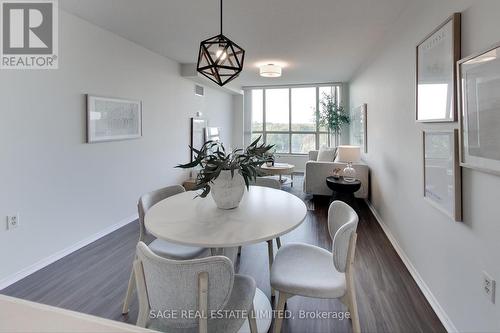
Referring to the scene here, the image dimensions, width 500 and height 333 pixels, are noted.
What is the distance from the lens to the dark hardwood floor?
6.14 ft

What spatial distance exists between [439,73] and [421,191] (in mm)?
929

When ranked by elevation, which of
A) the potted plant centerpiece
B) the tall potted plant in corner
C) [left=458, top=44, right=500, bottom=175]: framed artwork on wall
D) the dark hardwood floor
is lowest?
the dark hardwood floor

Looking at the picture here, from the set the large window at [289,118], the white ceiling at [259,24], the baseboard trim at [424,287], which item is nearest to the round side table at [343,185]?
the baseboard trim at [424,287]

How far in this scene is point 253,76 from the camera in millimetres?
6672

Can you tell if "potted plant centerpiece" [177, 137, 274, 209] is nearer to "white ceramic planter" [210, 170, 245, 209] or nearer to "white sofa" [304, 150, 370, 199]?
"white ceramic planter" [210, 170, 245, 209]

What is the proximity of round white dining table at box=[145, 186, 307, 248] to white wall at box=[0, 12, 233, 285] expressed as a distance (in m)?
1.48

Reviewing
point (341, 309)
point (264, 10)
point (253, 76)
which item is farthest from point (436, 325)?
point (253, 76)

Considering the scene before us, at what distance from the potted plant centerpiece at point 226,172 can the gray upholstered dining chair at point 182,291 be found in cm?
64

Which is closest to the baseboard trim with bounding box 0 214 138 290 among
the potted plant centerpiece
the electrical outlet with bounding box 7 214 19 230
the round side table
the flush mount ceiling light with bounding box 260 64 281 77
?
the electrical outlet with bounding box 7 214 19 230

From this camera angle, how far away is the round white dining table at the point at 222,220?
140 centimetres

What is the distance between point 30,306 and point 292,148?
320 inches

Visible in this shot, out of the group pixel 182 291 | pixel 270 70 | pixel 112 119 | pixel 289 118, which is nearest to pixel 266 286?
pixel 182 291

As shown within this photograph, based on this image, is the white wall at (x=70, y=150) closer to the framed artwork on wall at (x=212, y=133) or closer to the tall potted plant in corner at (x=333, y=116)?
the framed artwork on wall at (x=212, y=133)

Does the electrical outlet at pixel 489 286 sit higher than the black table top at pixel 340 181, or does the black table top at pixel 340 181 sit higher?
the black table top at pixel 340 181
